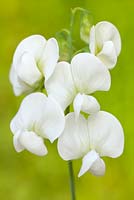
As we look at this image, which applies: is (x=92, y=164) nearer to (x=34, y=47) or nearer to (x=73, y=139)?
(x=73, y=139)

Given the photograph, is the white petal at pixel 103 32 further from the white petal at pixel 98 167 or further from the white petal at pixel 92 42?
the white petal at pixel 98 167

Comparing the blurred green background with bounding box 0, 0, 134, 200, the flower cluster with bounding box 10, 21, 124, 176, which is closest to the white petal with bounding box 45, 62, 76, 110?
the flower cluster with bounding box 10, 21, 124, 176

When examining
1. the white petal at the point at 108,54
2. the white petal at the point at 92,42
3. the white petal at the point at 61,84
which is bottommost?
the white petal at the point at 61,84

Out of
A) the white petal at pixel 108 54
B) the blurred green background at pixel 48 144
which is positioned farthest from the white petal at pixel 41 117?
the blurred green background at pixel 48 144

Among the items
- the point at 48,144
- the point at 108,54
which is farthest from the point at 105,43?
the point at 48,144

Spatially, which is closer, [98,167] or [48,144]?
[98,167]

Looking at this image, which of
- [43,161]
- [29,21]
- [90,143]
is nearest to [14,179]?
[43,161]
